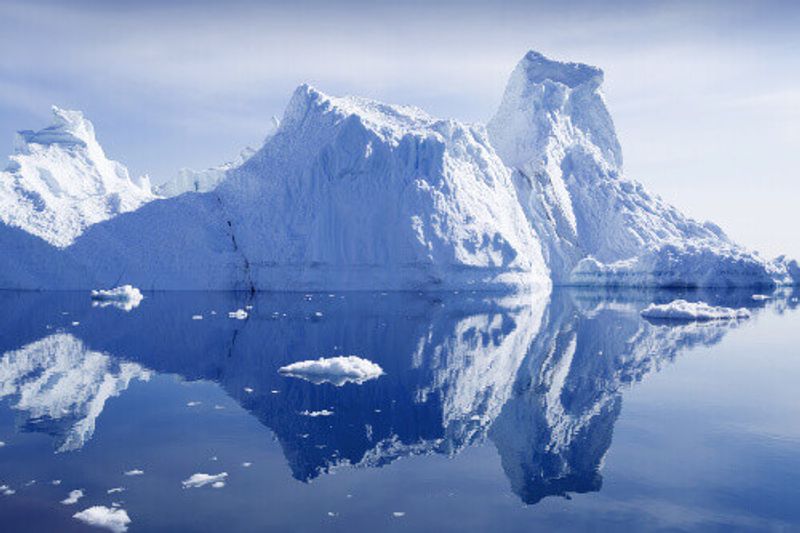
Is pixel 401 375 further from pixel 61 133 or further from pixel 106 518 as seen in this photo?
pixel 61 133

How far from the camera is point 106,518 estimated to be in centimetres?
689

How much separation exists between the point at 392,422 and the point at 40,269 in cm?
3458

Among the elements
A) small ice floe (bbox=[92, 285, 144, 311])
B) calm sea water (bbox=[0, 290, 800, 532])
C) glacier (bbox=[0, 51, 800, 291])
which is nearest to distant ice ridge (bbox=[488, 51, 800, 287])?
glacier (bbox=[0, 51, 800, 291])

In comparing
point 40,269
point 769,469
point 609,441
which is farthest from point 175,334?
point 40,269

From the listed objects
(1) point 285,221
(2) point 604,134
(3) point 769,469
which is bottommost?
(3) point 769,469

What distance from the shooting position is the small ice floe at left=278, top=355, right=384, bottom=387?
14.0 m

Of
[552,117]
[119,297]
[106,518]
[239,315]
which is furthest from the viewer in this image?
[552,117]

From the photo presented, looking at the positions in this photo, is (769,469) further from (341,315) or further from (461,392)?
(341,315)

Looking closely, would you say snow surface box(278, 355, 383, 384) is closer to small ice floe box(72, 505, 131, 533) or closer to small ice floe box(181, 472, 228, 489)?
small ice floe box(181, 472, 228, 489)

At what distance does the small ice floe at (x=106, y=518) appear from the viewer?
6.75 metres

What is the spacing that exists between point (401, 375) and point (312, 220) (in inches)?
1043

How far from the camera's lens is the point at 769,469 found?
8812 mm

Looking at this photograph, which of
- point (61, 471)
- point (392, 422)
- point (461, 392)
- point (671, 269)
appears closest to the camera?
point (61, 471)

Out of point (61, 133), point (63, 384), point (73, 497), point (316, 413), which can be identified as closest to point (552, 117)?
point (61, 133)
